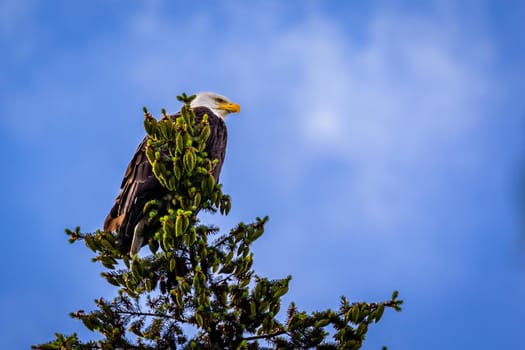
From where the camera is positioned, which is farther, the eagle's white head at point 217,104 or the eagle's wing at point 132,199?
the eagle's white head at point 217,104

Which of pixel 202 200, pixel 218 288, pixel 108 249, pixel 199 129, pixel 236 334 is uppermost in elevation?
pixel 199 129

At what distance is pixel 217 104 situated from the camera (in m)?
9.82

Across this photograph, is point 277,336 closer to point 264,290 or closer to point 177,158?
point 264,290

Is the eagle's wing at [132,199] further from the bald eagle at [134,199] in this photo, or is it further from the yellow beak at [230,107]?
the yellow beak at [230,107]

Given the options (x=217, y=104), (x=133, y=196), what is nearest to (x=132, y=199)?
(x=133, y=196)

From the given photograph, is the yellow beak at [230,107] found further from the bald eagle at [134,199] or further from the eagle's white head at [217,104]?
the bald eagle at [134,199]

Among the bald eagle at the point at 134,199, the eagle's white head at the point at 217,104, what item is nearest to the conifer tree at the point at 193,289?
the bald eagle at the point at 134,199

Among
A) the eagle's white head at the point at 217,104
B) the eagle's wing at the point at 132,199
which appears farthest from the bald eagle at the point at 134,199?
the eagle's white head at the point at 217,104

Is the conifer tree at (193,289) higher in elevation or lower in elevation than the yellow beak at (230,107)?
lower

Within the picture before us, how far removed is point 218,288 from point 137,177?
5.56 feet

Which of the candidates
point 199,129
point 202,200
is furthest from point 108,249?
point 199,129

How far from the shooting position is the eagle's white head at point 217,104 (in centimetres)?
976

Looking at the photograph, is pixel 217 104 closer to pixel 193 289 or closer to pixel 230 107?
pixel 230 107

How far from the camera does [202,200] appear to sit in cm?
697
